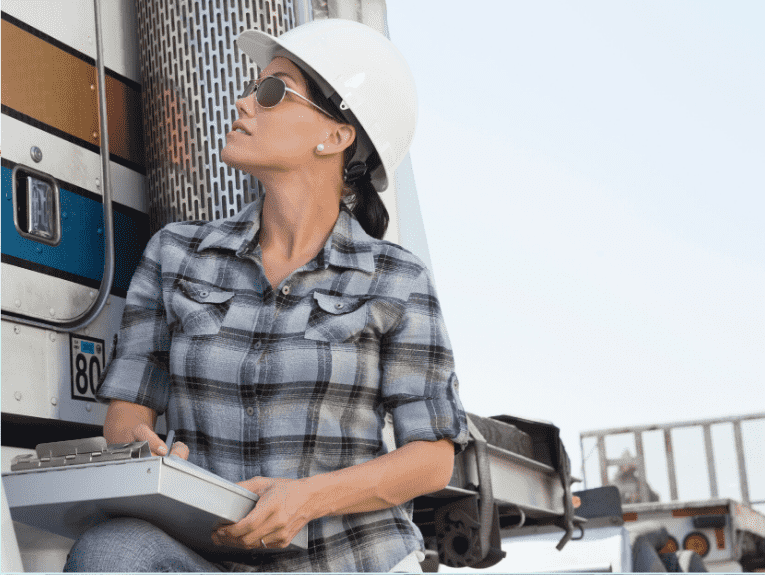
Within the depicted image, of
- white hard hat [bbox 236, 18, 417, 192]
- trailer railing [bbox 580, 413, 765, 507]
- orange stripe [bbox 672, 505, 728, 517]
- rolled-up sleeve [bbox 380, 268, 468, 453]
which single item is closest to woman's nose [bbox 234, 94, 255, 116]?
white hard hat [bbox 236, 18, 417, 192]

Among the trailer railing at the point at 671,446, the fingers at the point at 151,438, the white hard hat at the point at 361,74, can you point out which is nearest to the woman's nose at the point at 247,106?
the white hard hat at the point at 361,74

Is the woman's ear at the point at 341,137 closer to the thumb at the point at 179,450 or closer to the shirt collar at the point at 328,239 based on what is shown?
the shirt collar at the point at 328,239

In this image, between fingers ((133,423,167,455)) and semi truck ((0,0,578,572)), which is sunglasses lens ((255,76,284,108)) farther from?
fingers ((133,423,167,455))

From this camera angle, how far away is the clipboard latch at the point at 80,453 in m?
1.42

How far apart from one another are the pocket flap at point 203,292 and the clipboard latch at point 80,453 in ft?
1.39

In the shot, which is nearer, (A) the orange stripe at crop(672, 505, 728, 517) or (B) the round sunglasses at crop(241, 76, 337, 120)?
(B) the round sunglasses at crop(241, 76, 337, 120)

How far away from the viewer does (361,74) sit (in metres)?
2.05

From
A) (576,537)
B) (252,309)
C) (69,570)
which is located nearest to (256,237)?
(252,309)

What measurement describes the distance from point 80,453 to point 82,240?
0.76 metres

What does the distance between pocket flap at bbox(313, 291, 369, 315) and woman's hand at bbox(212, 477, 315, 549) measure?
0.34m

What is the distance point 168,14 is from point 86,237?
0.60 meters

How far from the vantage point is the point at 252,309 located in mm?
1821

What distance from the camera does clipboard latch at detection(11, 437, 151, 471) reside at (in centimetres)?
142

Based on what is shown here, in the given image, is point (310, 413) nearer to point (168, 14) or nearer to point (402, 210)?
point (168, 14)
